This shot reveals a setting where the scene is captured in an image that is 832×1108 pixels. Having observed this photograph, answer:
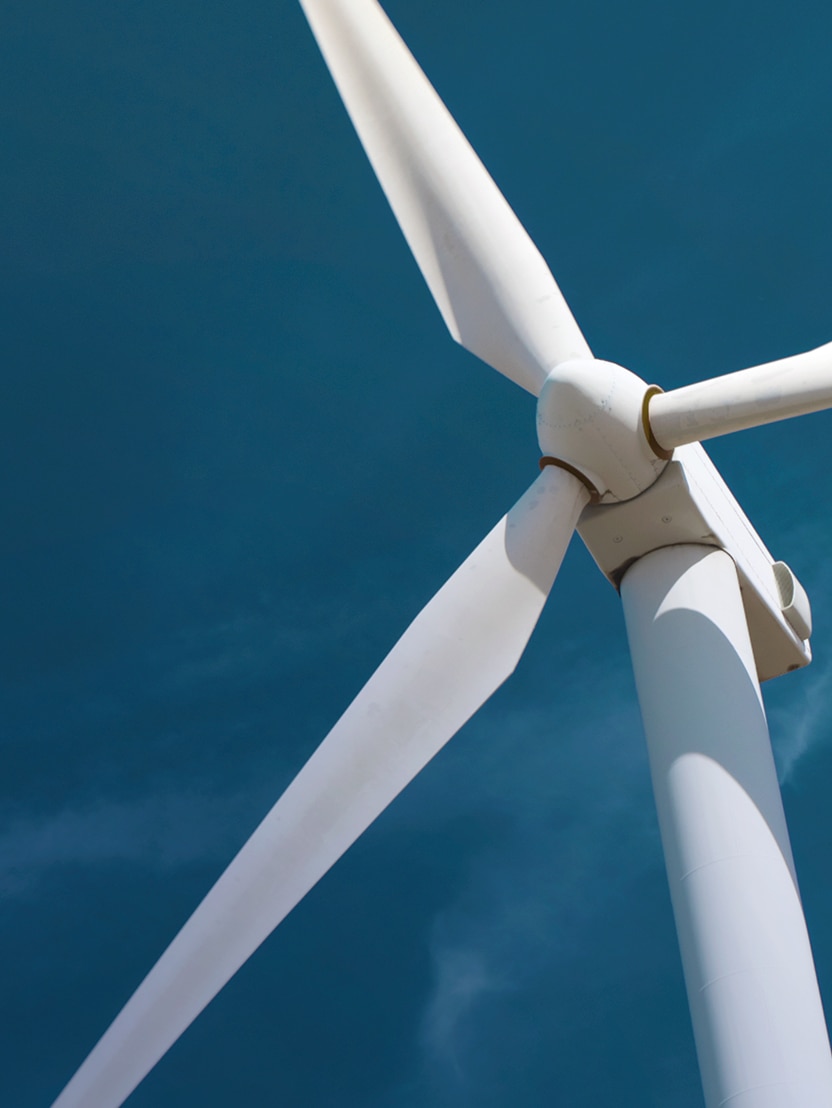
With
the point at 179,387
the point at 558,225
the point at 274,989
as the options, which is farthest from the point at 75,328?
the point at 274,989

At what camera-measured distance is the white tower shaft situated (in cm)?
1130

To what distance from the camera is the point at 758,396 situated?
1328 cm

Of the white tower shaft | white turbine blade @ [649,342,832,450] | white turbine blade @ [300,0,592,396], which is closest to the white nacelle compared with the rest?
white turbine blade @ [649,342,832,450]

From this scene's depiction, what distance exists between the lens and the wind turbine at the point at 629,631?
A: 37.8ft

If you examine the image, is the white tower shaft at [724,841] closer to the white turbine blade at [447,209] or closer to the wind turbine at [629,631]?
the wind turbine at [629,631]

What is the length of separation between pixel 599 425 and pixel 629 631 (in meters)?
2.29

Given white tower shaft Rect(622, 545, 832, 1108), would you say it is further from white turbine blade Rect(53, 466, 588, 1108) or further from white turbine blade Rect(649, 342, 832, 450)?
white turbine blade Rect(649, 342, 832, 450)

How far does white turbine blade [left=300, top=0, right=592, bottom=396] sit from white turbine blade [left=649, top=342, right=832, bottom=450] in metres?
1.68

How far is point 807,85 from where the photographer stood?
31.4 m

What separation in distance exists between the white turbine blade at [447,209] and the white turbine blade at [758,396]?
1677mm

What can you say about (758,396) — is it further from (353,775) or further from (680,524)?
(353,775)

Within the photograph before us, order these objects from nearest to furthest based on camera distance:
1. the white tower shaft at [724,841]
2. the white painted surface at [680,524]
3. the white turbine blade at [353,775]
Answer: the white tower shaft at [724,841], the white turbine blade at [353,775], the white painted surface at [680,524]

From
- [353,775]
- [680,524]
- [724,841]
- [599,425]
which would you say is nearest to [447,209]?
[599,425]

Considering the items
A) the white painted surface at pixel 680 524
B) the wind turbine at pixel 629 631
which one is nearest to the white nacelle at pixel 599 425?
the wind turbine at pixel 629 631
